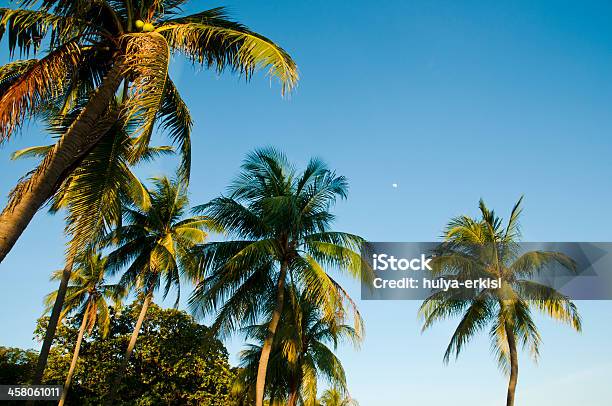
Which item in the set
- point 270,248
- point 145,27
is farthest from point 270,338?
point 145,27

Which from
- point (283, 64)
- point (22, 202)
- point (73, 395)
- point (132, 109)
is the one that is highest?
point (283, 64)

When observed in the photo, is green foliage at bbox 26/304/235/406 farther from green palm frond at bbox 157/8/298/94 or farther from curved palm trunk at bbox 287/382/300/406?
green palm frond at bbox 157/8/298/94

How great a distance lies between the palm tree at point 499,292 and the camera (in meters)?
22.2

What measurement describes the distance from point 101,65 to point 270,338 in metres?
10.9

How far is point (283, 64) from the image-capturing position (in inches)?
401

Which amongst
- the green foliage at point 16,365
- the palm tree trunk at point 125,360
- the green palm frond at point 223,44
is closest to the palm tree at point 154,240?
the palm tree trunk at point 125,360

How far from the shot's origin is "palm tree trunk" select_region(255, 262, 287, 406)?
18719 millimetres

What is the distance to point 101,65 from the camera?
10969mm

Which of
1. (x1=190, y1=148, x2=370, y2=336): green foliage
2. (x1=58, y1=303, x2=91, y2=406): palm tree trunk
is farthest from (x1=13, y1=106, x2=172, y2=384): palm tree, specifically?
(x1=58, y1=303, x2=91, y2=406): palm tree trunk

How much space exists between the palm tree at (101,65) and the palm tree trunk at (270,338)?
8472 millimetres

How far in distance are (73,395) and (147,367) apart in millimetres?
4233

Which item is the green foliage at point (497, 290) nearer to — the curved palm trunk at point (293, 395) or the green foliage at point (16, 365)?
the curved palm trunk at point (293, 395)

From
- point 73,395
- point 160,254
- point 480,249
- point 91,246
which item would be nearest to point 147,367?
point 73,395

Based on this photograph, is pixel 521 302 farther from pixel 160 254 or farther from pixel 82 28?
pixel 82 28
